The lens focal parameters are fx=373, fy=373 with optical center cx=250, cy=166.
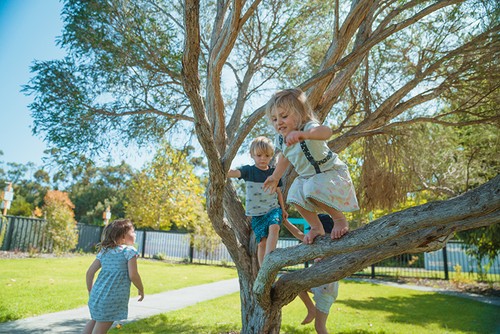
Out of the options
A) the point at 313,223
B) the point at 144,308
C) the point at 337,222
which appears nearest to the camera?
the point at 337,222

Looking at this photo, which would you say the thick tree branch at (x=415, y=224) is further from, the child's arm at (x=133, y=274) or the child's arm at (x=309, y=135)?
the child's arm at (x=133, y=274)

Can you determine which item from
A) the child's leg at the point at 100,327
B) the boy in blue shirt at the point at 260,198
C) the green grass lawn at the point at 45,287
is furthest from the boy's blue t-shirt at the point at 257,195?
the green grass lawn at the point at 45,287

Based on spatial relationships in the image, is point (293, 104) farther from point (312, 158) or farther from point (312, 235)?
point (312, 235)

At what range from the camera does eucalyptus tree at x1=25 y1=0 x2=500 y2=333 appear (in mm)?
2771

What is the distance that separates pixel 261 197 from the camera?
14.1ft

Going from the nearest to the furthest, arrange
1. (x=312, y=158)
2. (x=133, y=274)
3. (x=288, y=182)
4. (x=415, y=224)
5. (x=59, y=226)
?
(x=415, y=224) → (x=312, y=158) → (x=133, y=274) → (x=288, y=182) → (x=59, y=226)

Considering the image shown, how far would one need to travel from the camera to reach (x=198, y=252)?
19547 millimetres

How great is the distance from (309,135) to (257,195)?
1873 millimetres

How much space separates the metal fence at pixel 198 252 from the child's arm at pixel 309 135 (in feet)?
37.7

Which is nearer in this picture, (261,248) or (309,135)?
(309,135)

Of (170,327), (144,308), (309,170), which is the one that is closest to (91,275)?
(170,327)

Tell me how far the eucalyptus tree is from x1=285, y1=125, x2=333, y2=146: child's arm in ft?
2.24

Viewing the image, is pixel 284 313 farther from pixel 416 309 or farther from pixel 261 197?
pixel 261 197

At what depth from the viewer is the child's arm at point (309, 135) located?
2545mm
